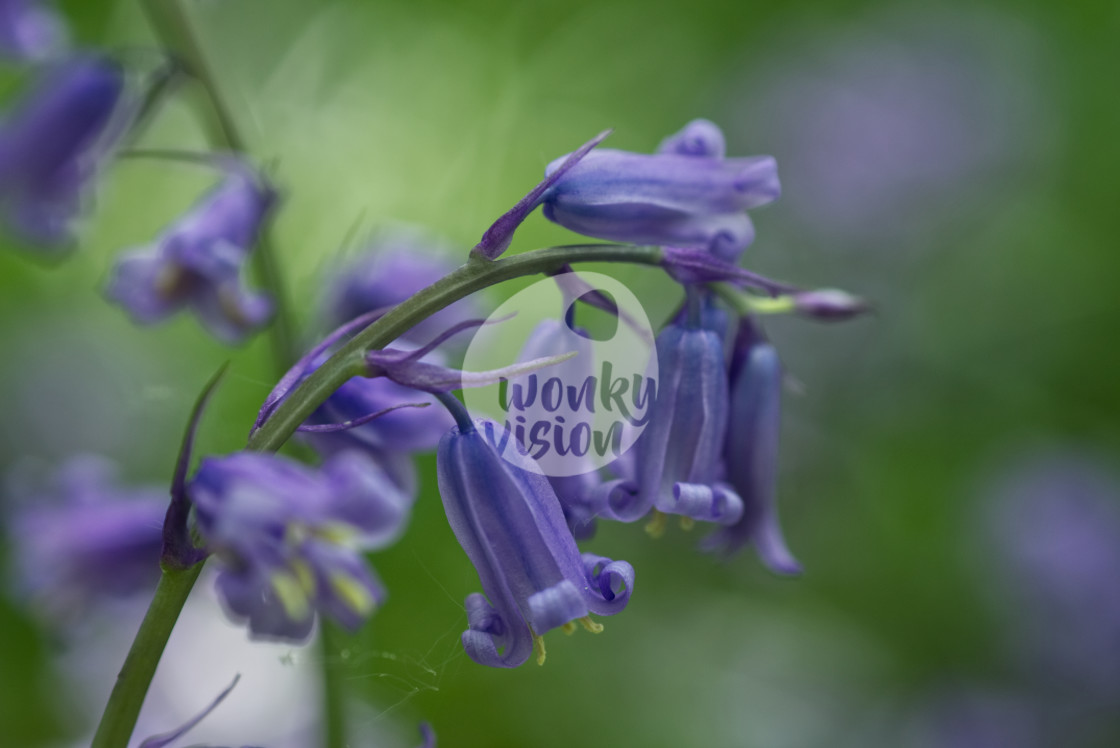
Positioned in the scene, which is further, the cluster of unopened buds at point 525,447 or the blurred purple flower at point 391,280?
the blurred purple flower at point 391,280

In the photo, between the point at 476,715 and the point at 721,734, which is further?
the point at 721,734

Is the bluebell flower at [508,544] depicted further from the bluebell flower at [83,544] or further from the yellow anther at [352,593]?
the bluebell flower at [83,544]

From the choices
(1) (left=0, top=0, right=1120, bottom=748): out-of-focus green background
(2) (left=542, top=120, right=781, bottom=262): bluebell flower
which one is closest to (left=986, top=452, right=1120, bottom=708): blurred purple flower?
(1) (left=0, top=0, right=1120, bottom=748): out-of-focus green background

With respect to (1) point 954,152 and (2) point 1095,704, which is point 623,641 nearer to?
(2) point 1095,704

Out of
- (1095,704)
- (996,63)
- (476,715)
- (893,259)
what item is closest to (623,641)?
(476,715)

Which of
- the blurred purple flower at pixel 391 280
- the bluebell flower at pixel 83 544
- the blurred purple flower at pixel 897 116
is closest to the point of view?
the bluebell flower at pixel 83 544

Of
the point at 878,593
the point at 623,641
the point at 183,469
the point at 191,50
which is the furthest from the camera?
the point at 878,593

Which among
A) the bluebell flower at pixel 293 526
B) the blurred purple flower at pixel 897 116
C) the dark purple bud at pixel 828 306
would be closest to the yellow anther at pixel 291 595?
the bluebell flower at pixel 293 526
